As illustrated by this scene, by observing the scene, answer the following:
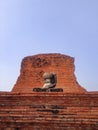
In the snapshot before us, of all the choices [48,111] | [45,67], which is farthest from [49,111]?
[45,67]

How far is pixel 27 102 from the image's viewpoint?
25.5 ft

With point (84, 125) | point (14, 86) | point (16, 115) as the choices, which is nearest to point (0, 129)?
point (16, 115)

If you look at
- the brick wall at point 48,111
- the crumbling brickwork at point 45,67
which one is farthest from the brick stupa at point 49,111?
the crumbling brickwork at point 45,67

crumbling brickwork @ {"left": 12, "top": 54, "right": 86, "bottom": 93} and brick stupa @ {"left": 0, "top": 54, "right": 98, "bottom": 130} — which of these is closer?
brick stupa @ {"left": 0, "top": 54, "right": 98, "bottom": 130}

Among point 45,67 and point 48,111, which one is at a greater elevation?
point 45,67

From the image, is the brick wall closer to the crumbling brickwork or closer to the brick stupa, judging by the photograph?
the brick stupa

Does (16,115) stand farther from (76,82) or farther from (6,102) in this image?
(76,82)

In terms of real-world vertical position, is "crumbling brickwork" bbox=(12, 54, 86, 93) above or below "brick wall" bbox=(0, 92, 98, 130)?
above

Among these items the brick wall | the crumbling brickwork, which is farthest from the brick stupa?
the crumbling brickwork

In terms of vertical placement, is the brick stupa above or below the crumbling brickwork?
below

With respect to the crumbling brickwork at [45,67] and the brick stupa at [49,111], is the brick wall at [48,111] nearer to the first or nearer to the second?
the brick stupa at [49,111]

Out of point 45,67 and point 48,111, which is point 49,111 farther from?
point 45,67

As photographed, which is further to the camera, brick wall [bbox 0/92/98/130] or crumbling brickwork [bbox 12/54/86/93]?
crumbling brickwork [bbox 12/54/86/93]

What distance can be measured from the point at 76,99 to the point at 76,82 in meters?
26.0
